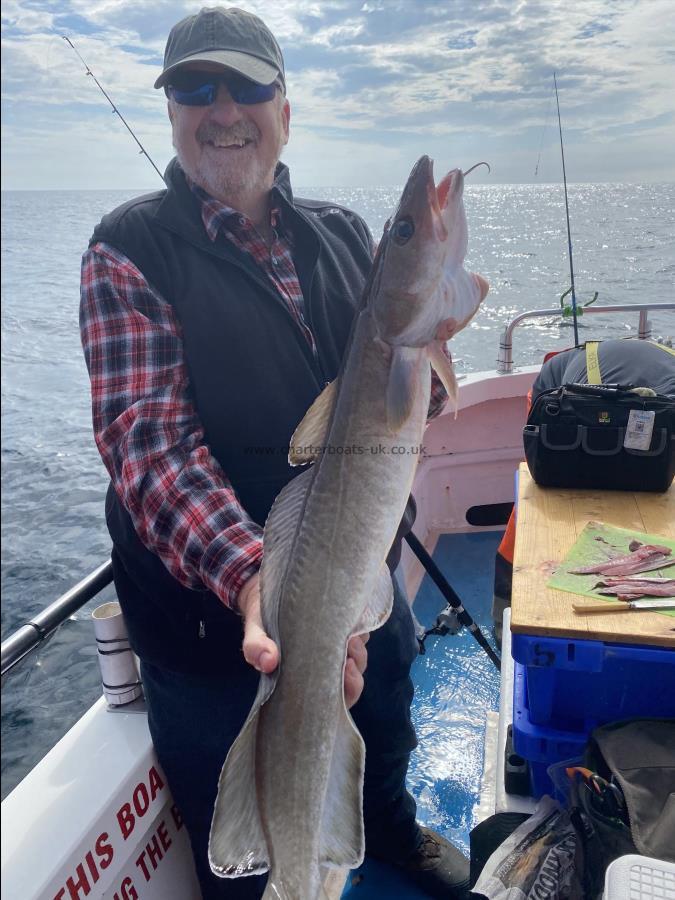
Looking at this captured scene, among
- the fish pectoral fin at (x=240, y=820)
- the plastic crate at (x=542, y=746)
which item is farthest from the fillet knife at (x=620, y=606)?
the fish pectoral fin at (x=240, y=820)

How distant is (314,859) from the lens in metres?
1.46

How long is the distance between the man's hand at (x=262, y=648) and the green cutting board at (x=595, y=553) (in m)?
0.80

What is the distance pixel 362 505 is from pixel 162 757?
49.3 inches

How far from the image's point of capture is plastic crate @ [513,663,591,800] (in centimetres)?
222

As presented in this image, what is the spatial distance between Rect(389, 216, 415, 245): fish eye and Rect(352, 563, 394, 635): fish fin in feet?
2.61

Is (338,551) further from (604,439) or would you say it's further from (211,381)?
(604,439)

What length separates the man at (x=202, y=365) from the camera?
1938mm

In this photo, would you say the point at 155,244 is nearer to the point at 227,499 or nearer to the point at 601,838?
the point at 227,499

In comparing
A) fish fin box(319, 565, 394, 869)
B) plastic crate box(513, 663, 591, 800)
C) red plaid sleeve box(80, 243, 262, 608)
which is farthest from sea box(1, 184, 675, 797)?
plastic crate box(513, 663, 591, 800)

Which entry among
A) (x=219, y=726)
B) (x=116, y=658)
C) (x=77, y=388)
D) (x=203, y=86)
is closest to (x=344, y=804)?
(x=219, y=726)

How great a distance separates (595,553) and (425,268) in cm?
131

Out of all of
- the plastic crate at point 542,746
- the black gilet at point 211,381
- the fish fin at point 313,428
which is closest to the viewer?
the fish fin at point 313,428

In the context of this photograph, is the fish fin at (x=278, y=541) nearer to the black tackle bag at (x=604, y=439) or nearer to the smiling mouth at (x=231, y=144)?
the smiling mouth at (x=231, y=144)

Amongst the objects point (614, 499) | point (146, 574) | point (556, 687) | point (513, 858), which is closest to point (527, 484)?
point (614, 499)
